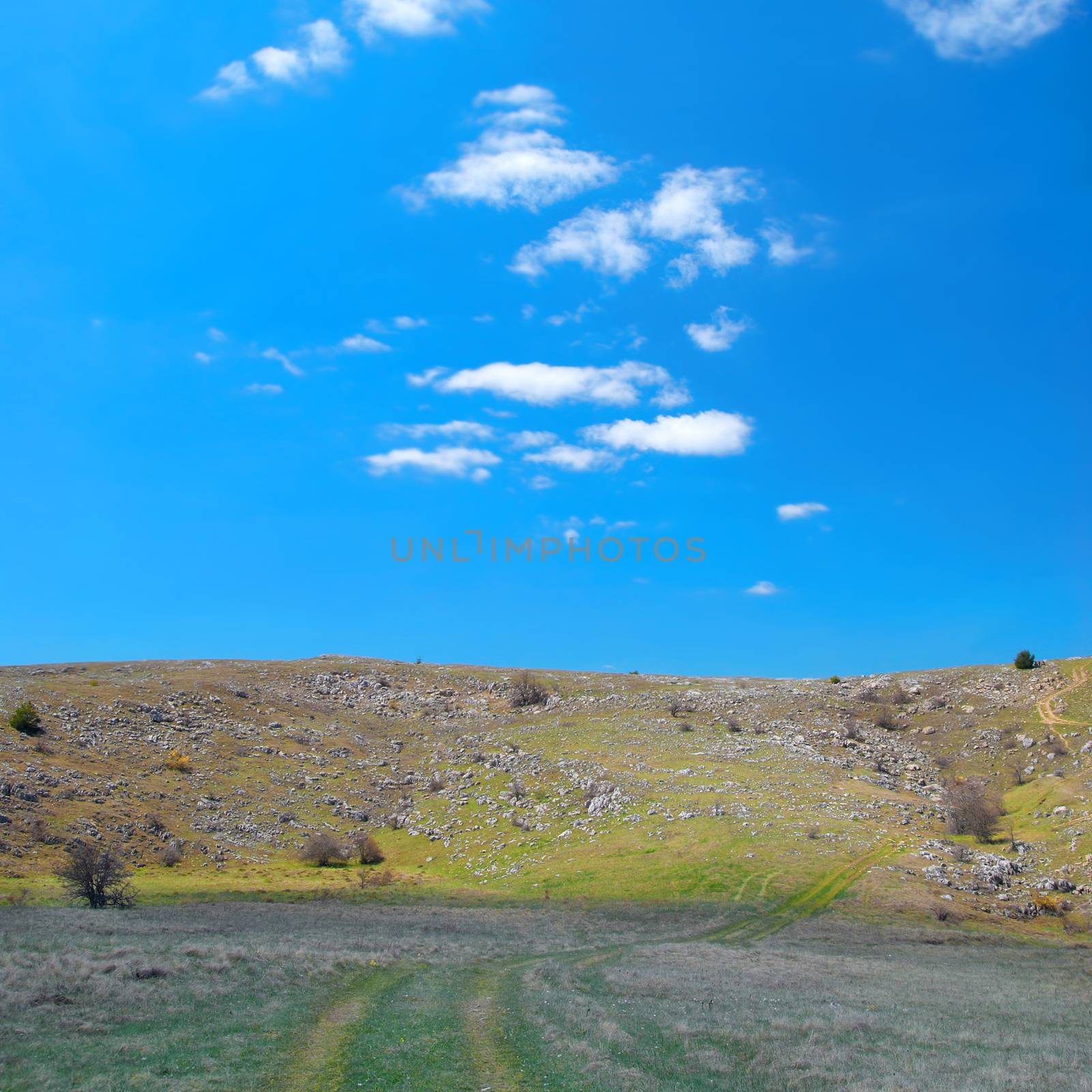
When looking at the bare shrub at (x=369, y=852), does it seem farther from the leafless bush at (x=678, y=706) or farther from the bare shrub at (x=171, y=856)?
the leafless bush at (x=678, y=706)

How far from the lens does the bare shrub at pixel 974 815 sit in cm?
5109

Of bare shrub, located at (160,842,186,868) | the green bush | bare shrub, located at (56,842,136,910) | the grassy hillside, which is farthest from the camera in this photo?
the green bush

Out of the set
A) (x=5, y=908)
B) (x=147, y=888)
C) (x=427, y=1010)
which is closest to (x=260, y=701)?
(x=147, y=888)

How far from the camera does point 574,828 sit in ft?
185

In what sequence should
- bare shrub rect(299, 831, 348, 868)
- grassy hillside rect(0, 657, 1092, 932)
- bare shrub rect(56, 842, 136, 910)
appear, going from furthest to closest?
bare shrub rect(299, 831, 348, 868) → grassy hillside rect(0, 657, 1092, 932) → bare shrub rect(56, 842, 136, 910)

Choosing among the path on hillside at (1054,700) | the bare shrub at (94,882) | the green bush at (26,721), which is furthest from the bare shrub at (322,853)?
the path on hillside at (1054,700)

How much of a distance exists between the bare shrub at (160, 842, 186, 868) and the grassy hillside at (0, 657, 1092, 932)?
0.46 m

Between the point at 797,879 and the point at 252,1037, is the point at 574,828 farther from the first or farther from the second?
the point at 252,1037

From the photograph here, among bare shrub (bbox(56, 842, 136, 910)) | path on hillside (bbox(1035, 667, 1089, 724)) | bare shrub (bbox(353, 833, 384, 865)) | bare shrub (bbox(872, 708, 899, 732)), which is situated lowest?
bare shrub (bbox(353, 833, 384, 865))

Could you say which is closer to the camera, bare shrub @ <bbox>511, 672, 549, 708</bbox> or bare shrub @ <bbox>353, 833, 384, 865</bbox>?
bare shrub @ <bbox>353, 833, 384, 865</bbox>

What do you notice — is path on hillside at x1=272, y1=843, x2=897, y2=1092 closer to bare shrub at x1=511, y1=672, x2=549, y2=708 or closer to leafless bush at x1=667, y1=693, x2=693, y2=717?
leafless bush at x1=667, y1=693, x2=693, y2=717

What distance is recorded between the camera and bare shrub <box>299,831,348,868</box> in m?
55.0

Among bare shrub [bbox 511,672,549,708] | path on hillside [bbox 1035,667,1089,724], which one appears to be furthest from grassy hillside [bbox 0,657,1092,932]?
bare shrub [bbox 511,672,549,708]

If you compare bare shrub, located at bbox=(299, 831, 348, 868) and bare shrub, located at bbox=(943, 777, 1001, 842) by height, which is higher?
bare shrub, located at bbox=(943, 777, 1001, 842)
